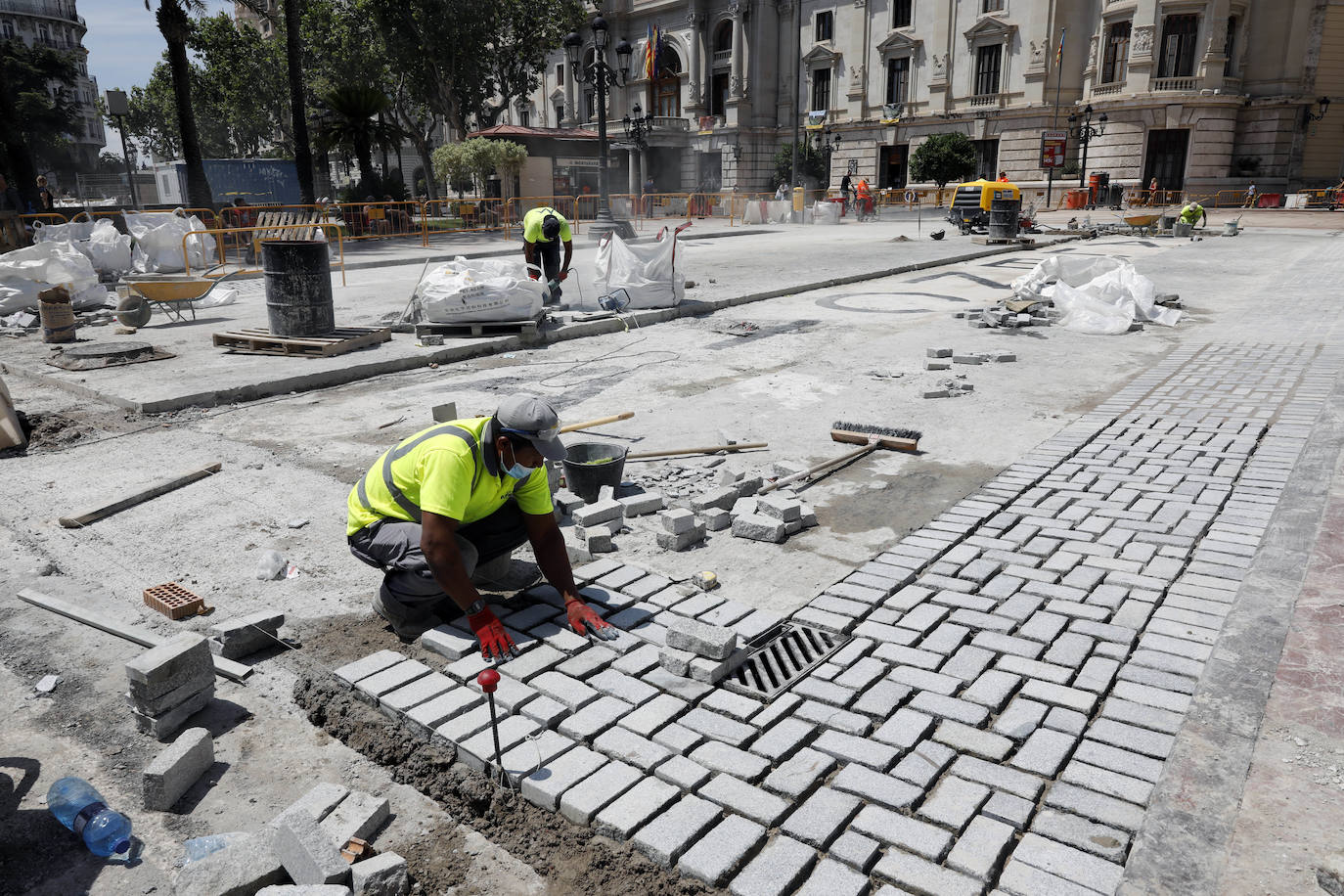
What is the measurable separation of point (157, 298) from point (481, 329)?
532cm

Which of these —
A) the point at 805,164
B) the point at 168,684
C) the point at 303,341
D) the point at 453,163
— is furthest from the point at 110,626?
the point at 805,164

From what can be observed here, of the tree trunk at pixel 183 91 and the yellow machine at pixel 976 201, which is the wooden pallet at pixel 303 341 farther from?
the yellow machine at pixel 976 201

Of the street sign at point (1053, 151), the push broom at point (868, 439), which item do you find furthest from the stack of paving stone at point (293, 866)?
the street sign at point (1053, 151)

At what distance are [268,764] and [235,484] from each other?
3.35m

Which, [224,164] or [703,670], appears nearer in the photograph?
[703,670]

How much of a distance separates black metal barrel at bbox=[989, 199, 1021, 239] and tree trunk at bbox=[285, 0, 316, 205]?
18624 mm

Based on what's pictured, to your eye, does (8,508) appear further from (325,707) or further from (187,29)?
(187,29)

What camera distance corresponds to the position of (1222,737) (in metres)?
3.08

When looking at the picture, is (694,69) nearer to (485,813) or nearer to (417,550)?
(417,550)

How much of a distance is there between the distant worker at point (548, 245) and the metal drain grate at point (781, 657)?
835 cm

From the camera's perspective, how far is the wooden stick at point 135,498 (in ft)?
17.5

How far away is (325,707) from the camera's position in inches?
136

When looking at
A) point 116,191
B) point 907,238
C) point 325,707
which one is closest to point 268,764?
point 325,707

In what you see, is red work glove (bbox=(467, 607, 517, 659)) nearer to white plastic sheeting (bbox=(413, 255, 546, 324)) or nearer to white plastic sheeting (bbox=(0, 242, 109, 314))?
white plastic sheeting (bbox=(413, 255, 546, 324))
